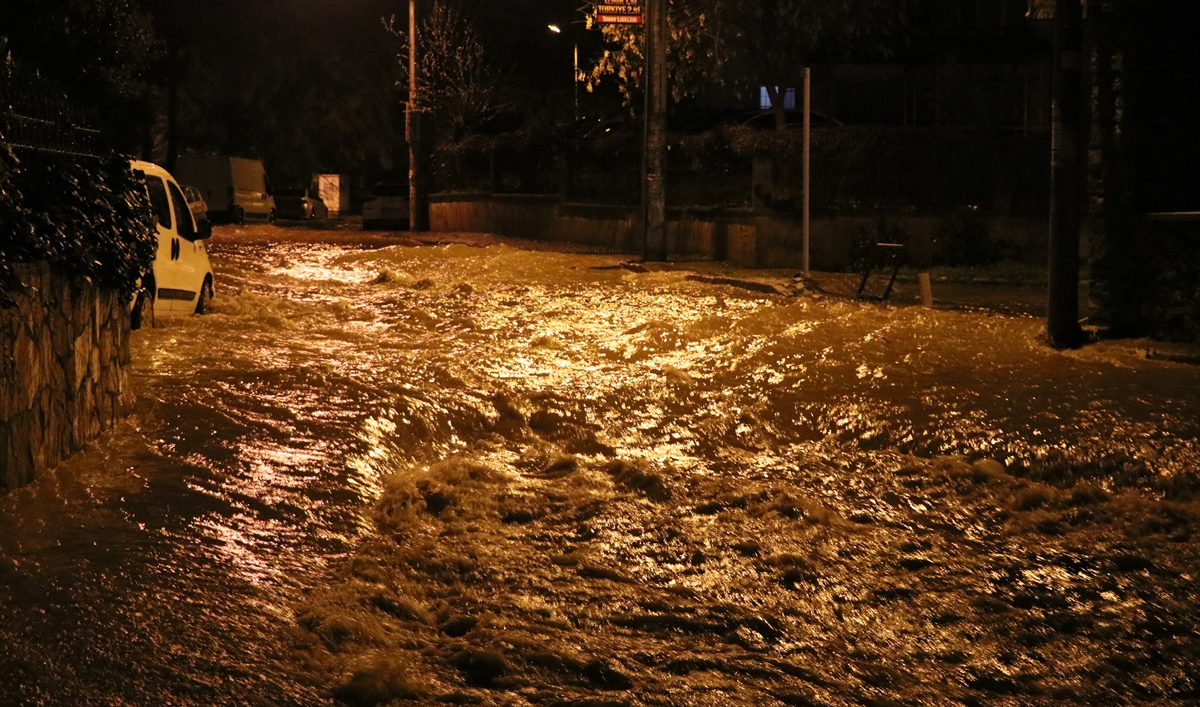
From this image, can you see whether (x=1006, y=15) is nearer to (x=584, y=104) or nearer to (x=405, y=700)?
(x=584, y=104)

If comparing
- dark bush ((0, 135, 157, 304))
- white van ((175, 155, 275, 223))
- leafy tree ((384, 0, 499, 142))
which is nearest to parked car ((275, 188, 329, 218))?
white van ((175, 155, 275, 223))

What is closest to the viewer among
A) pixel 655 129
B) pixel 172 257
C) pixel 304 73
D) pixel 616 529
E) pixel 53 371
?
pixel 53 371

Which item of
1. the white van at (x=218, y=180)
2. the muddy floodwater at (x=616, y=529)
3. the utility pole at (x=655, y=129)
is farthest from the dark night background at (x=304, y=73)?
the muddy floodwater at (x=616, y=529)

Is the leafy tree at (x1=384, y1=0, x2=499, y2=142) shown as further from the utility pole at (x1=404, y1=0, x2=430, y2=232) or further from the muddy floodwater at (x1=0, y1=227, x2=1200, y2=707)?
the muddy floodwater at (x1=0, y1=227, x2=1200, y2=707)

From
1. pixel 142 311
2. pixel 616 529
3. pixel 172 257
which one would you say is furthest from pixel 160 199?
pixel 616 529

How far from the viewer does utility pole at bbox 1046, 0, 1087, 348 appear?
43.3 feet

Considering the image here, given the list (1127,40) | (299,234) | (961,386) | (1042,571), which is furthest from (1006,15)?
(1042,571)

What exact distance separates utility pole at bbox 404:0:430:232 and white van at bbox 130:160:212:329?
74.7 feet

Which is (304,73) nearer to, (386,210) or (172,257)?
(386,210)

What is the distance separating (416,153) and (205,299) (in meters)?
22.8

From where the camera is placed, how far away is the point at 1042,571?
728 centimetres

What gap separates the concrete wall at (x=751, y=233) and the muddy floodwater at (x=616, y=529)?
8.74 metres

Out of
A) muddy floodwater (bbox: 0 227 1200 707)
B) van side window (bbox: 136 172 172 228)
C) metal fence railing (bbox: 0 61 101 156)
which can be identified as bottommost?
muddy floodwater (bbox: 0 227 1200 707)

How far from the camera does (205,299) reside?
15281 millimetres
